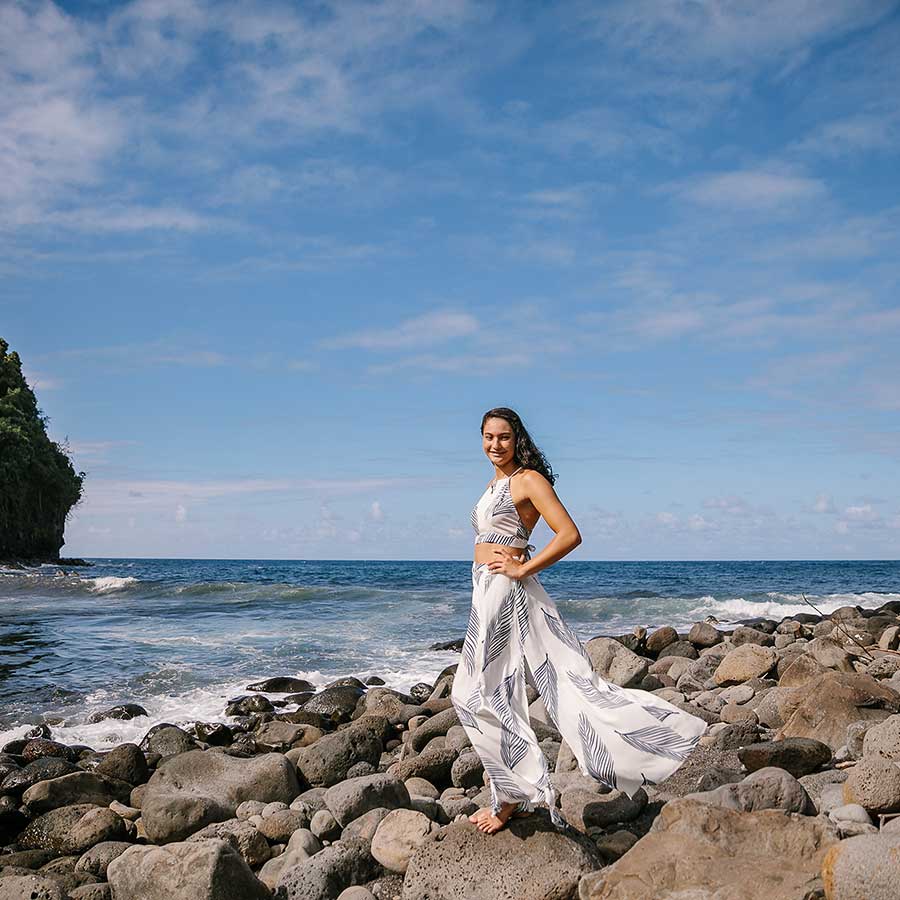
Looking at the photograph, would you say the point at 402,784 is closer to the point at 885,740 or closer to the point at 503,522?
the point at 503,522

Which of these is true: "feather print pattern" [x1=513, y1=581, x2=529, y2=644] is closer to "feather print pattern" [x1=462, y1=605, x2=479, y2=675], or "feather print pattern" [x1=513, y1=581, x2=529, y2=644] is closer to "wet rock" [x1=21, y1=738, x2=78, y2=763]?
"feather print pattern" [x1=462, y1=605, x2=479, y2=675]

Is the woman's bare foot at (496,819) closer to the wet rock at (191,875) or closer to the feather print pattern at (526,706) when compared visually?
the feather print pattern at (526,706)

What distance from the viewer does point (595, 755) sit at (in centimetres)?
462

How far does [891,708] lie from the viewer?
22.9ft

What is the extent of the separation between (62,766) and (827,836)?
261 inches

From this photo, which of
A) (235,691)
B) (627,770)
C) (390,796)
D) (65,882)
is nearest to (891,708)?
(627,770)

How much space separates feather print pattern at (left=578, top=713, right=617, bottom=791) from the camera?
4609mm

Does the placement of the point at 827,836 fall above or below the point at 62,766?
above

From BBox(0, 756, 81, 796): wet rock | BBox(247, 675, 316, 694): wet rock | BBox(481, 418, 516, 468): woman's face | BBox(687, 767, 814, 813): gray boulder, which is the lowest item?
BBox(0, 756, 81, 796): wet rock

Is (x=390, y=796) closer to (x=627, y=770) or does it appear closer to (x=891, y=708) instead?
(x=627, y=770)

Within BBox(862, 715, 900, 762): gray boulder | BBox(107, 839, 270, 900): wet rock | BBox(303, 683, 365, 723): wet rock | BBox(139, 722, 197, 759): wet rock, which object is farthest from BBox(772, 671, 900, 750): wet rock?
BBox(139, 722, 197, 759): wet rock

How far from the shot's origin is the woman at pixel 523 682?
4582mm

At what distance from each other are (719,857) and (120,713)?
8.37 metres

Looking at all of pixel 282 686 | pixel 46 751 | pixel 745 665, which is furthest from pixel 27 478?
pixel 745 665
